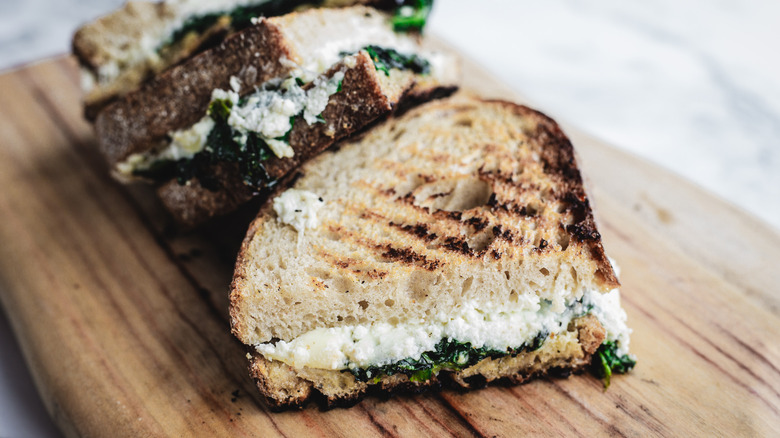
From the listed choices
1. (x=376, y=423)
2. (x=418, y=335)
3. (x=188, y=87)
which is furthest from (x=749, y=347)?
(x=188, y=87)

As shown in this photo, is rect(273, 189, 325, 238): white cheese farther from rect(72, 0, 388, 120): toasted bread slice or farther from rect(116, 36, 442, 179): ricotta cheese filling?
rect(72, 0, 388, 120): toasted bread slice

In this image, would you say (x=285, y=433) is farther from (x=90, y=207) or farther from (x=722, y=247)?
(x=722, y=247)

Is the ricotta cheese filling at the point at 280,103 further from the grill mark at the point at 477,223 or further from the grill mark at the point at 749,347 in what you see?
the grill mark at the point at 749,347

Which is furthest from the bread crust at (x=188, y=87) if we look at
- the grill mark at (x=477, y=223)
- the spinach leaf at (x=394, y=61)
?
the grill mark at (x=477, y=223)

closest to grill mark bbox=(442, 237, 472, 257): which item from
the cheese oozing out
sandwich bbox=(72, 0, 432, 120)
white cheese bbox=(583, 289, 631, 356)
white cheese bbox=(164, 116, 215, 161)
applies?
white cheese bbox=(583, 289, 631, 356)

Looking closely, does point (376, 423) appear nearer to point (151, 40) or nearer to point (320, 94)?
point (320, 94)
